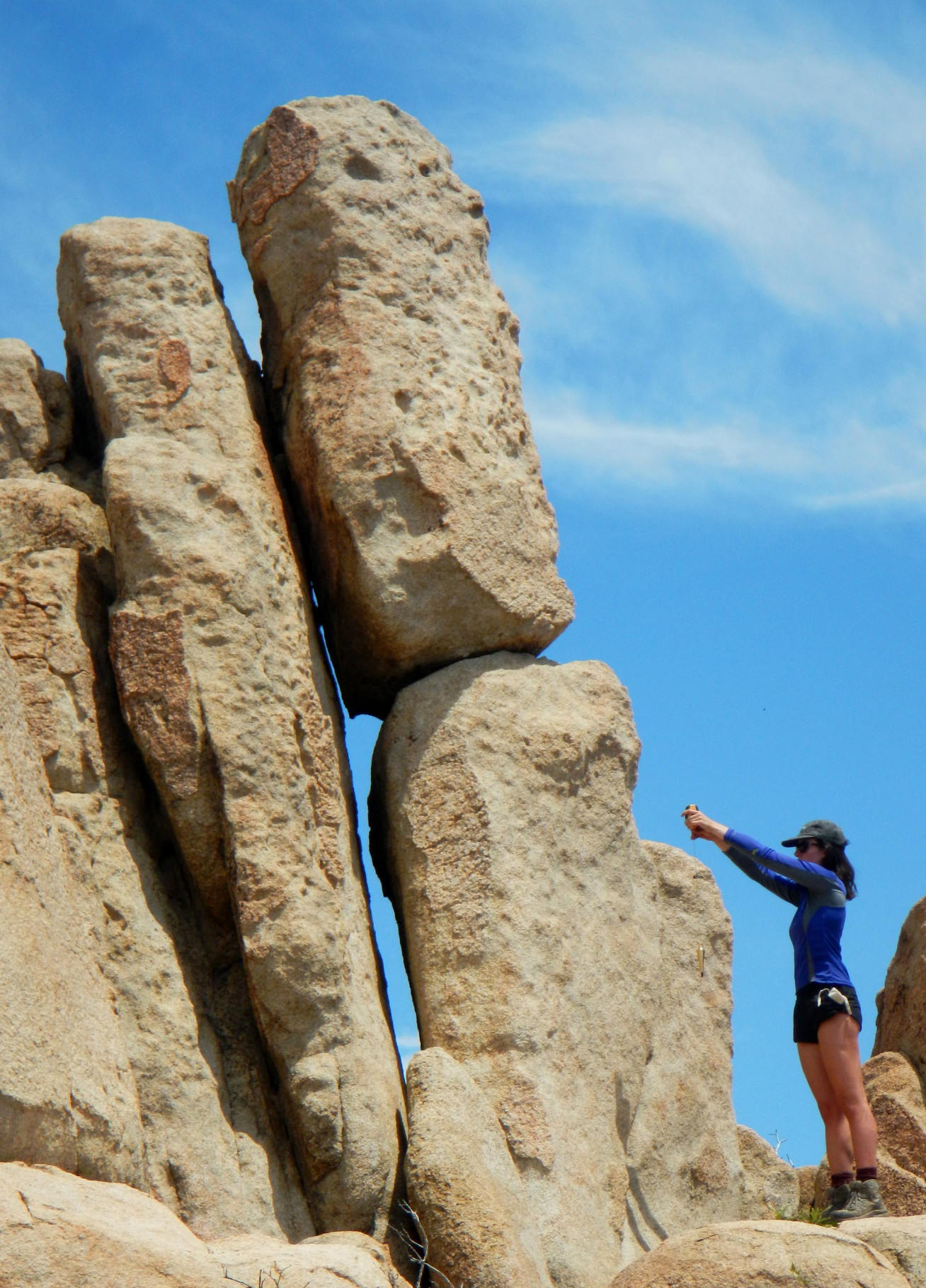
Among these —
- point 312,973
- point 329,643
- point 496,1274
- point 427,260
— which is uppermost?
point 427,260

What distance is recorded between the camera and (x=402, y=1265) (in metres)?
6.73

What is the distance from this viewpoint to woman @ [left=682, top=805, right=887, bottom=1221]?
26.0 feet

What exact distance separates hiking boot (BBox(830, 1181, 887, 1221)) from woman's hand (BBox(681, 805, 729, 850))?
6.05 feet

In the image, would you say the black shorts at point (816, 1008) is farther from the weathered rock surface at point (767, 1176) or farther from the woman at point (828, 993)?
the weathered rock surface at point (767, 1176)

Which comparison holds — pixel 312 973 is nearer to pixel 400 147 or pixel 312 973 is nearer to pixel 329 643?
pixel 329 643

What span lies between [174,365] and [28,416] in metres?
0.89

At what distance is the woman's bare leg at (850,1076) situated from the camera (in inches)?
312

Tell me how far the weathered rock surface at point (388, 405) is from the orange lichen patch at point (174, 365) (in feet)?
2.34

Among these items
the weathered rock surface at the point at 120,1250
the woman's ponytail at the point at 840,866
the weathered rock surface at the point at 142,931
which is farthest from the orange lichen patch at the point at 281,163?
the weathered rock surface at the point at 120,1250

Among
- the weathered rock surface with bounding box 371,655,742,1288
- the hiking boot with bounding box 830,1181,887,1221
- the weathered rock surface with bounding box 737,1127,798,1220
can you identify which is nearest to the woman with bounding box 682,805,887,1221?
the hiking boot with bounding box 830,1181,887,1221

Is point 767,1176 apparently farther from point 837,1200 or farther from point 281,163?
point 281,163

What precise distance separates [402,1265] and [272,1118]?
853 millimetres

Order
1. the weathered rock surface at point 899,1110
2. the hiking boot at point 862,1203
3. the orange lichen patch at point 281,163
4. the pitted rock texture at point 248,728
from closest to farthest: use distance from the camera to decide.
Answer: the pitted rock texture at point 248,728, the hiking boot at point 862,1203, the orange lichen patch at point 281,163, the weathered rock surface at point 899,1110

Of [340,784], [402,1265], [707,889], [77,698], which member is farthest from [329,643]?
[402,1265]
